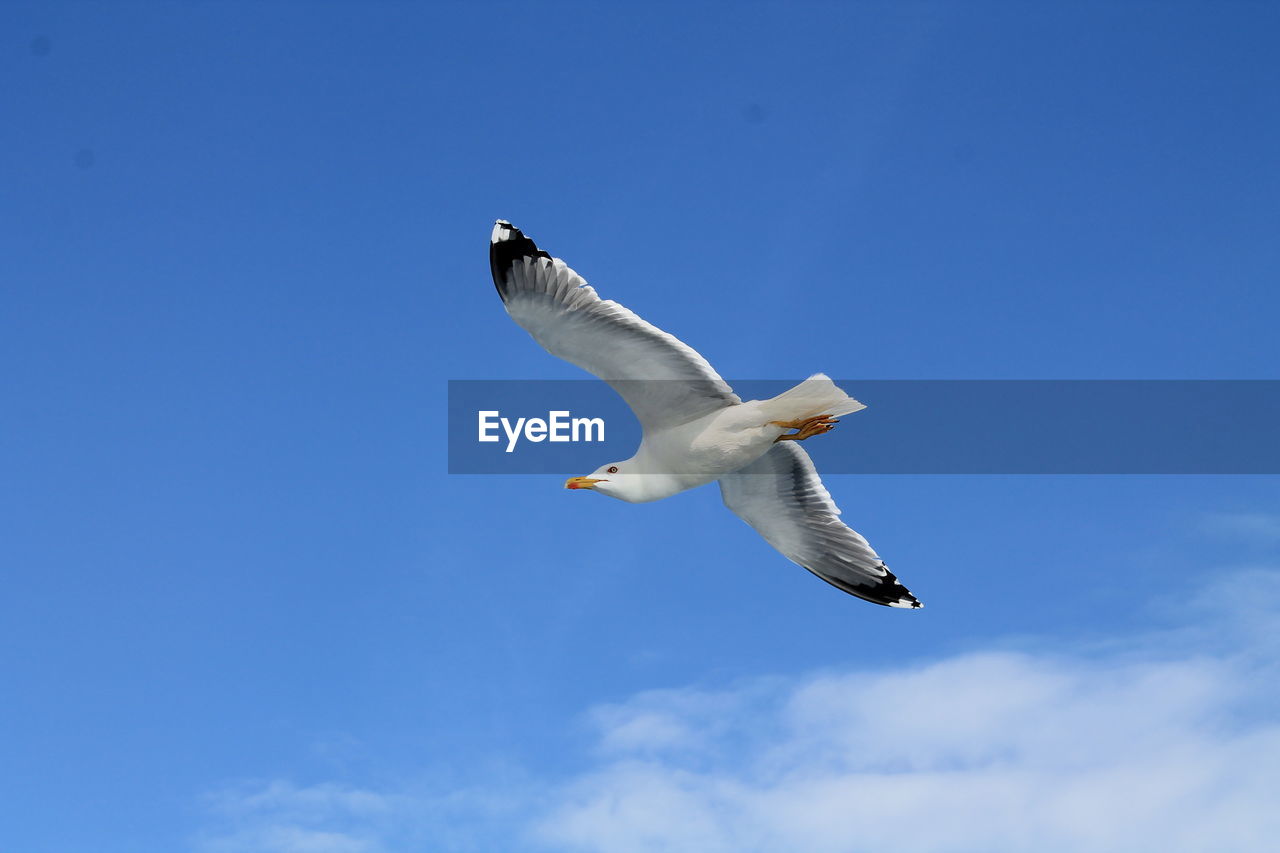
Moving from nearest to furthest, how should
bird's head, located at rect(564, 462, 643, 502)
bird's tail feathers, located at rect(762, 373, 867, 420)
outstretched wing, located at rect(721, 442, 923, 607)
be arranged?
bird's tail feathers, located at rect(762, 373, 867, 420)
bird's head, located at rect(564, 462, 643, 502)
outstretched wing, located at rect(721, 442, 923, 607)

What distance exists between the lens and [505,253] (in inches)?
372

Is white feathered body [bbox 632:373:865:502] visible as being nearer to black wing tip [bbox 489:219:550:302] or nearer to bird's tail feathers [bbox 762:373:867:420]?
bird's tail feathers [bbox 762:373:867:420]

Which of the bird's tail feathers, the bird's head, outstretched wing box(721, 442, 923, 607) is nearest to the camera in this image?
the bird's tail feathers

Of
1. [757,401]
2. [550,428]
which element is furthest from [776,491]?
[550,428]

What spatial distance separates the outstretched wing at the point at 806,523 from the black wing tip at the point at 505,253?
2949mm

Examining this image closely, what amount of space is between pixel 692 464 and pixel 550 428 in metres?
1.44

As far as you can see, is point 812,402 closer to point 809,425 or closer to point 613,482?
point 809,425

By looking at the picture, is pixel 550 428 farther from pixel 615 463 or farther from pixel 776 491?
pixel 776 491

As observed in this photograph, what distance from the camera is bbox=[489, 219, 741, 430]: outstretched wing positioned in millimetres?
9391

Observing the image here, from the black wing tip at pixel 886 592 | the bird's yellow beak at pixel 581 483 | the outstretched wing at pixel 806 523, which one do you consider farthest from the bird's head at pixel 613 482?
the black wing tip at pixel 886 592

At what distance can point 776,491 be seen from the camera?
35.8 ft

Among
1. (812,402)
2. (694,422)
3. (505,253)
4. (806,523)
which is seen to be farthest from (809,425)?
(505,253)

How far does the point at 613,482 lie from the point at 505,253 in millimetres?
2315

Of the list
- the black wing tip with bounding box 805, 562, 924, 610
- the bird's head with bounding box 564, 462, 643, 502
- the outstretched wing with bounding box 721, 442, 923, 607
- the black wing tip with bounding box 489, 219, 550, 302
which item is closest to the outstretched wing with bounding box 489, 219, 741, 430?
the black wing tip with bounding box 489, 219, 550, 302
